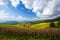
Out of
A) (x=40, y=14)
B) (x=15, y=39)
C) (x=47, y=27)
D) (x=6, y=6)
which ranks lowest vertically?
(x=15, y=39)

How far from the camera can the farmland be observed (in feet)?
16.2

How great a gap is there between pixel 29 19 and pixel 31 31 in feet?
1.50

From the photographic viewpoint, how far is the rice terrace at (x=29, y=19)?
5039 millimetres

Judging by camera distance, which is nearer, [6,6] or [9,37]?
[9,37]

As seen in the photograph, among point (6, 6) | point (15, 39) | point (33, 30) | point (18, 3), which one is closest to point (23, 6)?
point (18, 3)

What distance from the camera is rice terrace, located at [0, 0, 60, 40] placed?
5039 mm

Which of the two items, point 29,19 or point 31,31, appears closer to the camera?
point 31,31

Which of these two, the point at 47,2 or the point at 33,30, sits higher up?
the point at 47,2

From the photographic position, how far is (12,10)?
5.30 metres

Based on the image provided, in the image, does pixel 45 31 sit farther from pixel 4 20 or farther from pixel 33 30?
pixel 4 20

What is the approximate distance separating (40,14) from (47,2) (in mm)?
493

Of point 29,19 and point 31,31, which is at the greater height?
point 29,19

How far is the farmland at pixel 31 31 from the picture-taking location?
4945 millimetres

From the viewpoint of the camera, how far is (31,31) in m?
5.09
